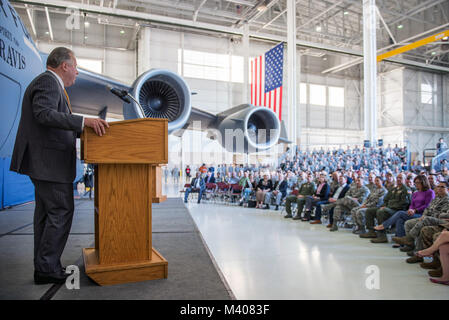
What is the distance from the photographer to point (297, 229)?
17.1ft

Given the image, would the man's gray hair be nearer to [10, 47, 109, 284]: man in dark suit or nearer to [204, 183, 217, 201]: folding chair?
[10, 47, 109, 284]: man in dark suit

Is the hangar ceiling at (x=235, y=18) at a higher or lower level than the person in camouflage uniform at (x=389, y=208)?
higher

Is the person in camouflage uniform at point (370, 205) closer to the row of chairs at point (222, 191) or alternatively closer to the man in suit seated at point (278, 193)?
the man in suit seated at point (278, 193)

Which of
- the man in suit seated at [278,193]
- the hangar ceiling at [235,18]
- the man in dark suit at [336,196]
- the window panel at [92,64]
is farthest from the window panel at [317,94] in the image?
the man in dark suit at [336,196]

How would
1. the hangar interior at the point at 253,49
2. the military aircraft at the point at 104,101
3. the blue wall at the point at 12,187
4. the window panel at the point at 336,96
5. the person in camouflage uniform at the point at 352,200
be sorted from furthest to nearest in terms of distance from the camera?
1. the window panel at the point at 336,96
2. the hangar interior at the point at 253,49
3. the blue wall at the point at 12,187
4. the person in camouflage uniform at the point at 352,200
5. the military aircraft at the point at 104,101

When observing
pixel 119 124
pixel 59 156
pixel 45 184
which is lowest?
pixel 45 184

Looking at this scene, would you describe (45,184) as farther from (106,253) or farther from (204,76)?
(204,76)

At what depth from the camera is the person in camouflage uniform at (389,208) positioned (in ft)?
14.1

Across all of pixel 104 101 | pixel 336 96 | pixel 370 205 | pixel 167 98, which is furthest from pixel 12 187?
pixel 336 96

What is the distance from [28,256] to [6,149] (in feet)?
9.05

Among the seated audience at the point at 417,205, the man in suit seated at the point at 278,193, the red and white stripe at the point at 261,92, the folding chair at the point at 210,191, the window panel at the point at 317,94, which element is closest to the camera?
the seated audience at the point at 417,205

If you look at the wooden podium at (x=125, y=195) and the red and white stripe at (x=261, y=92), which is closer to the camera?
the wooden podium at (x=125, y=195)
